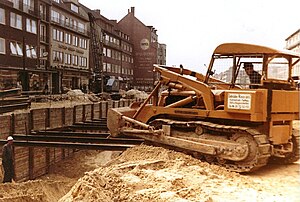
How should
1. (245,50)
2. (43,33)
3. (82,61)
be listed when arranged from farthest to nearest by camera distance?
1. (82,61)
2. (43,33)
3. (245,50)

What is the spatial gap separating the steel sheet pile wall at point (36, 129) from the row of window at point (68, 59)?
24.2 m

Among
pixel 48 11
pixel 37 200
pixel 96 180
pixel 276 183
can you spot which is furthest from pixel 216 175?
pixel 48 11

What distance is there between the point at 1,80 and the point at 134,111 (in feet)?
72.0

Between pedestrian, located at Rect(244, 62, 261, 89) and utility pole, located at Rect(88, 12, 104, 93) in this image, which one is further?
utility pole, located at Rect(88, 12, 104, 93)

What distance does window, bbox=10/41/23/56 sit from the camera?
31.5m

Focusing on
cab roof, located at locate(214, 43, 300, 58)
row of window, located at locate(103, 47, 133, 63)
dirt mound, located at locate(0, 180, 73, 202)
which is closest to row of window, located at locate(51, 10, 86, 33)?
row of window, located at locate(103, 47, 133, 63)

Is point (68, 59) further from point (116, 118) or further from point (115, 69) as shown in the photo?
point (116, 118)

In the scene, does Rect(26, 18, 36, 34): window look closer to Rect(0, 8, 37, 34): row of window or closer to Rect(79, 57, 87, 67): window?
Rect(0, 8, 37, 34): row of window

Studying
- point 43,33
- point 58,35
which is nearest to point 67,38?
point 58,35

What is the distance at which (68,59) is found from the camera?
150ft

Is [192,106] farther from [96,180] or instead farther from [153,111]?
[96,180]

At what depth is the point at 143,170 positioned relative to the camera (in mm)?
6789

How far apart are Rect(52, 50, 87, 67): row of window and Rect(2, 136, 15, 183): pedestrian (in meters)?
31.9

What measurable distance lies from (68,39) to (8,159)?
3725 cm
